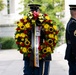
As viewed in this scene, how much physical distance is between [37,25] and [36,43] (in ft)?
1.09

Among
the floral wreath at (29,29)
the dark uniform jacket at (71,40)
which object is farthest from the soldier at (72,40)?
the floral wreath at (29,29)

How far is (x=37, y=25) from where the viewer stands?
6.26 m

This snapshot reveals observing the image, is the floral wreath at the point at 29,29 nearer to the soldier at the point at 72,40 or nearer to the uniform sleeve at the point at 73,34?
the soldier at the point at 72,40

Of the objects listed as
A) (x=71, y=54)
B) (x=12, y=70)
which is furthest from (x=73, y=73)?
(x=12, y=70)

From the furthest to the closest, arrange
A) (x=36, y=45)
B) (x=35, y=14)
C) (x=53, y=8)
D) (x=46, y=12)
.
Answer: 1. (x=53, y=8)
2. (x=46, y=12)
3. (x=36, y=45)
4. (x=35, y=14)

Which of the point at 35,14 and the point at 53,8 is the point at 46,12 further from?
the point at 35,14

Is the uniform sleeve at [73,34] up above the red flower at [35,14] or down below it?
below

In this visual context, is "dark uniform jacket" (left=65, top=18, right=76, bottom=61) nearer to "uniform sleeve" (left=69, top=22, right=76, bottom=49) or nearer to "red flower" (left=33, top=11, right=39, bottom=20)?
"uniform sleeve" (left=69, top=22, right=76, bottom=49)

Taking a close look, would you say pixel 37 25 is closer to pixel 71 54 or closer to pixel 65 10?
pixel 71 54

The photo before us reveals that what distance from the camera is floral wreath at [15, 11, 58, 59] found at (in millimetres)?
6207

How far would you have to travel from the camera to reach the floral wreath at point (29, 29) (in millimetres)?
6207

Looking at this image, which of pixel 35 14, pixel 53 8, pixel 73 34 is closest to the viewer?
pixel 73 34

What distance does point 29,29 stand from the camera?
20.4ft

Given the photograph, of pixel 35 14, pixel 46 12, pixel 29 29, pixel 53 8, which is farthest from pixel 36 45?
pixel 53 8
